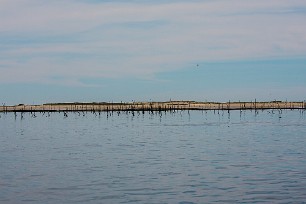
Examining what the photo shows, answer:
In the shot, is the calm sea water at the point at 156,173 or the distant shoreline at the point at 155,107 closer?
the calm sea water at the point at 156,173

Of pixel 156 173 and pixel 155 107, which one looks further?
pixel 155 107

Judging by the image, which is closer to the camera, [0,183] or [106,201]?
[106,201]

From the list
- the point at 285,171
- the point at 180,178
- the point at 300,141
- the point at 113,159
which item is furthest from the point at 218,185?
the point at 300,141

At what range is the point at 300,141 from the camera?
42.9m

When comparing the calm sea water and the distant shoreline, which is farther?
the distant shoreline

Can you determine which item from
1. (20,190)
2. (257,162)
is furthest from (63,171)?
(257,162)

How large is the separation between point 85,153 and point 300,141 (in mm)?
17423

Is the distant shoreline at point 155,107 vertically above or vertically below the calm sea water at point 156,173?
above

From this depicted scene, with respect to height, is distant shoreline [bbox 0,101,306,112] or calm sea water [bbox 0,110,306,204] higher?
distant shoreline [bbox 0,101,306,112]

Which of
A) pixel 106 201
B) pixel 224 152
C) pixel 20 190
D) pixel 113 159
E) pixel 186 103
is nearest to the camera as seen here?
pixel 106 201

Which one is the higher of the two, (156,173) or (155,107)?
(155,107)

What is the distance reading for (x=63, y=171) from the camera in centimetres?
2659

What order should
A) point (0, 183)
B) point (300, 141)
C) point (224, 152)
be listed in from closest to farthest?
1. point (0, 183)
2. point (224, 152)
3. point (300, 141)

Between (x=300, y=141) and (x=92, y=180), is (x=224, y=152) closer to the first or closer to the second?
(x=300, y=141)
